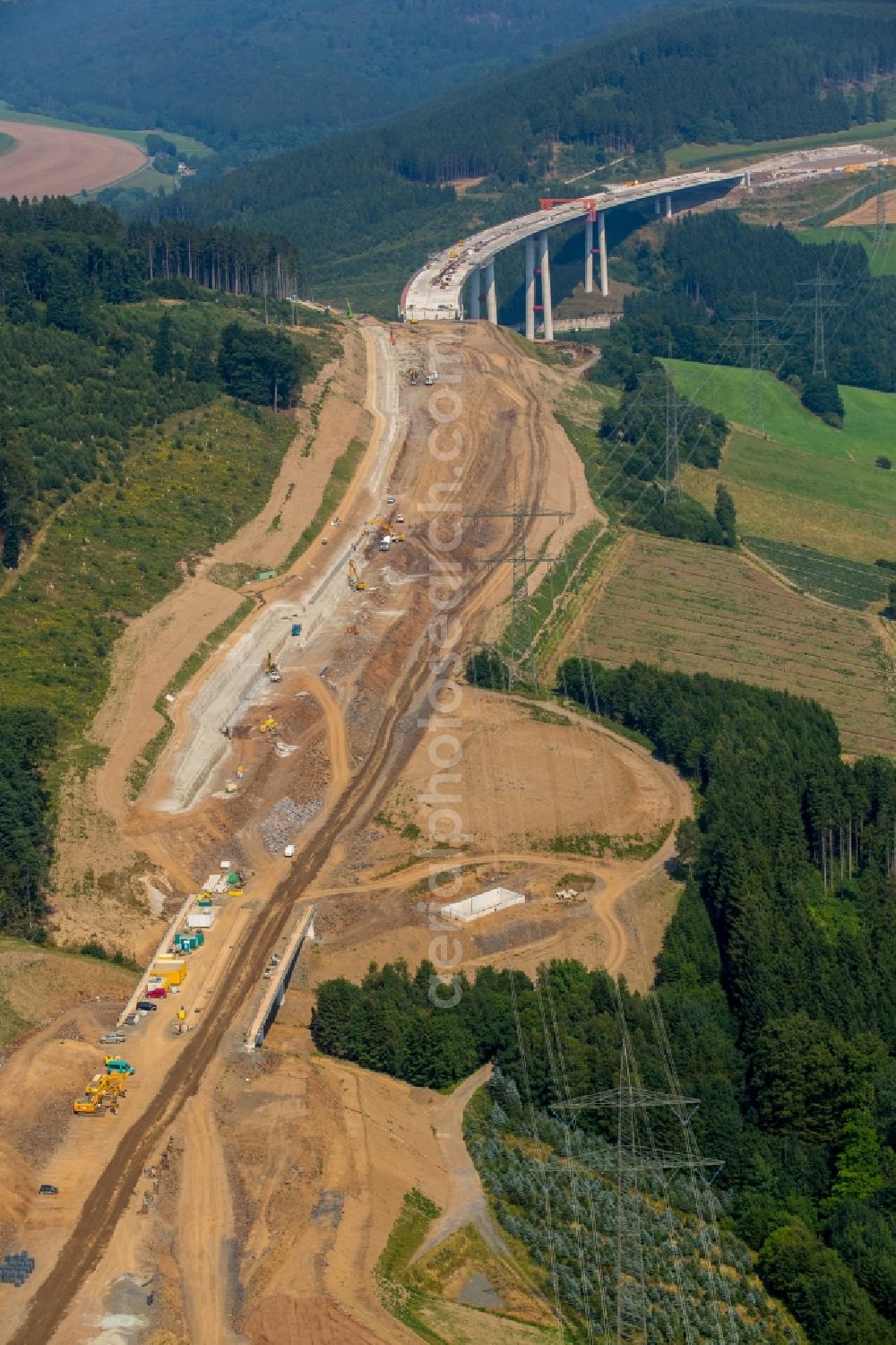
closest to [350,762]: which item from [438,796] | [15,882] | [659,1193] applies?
[438,796]

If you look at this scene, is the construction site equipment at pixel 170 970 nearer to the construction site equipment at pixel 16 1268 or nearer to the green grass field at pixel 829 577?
the construction site equipment at pixel 16 1268

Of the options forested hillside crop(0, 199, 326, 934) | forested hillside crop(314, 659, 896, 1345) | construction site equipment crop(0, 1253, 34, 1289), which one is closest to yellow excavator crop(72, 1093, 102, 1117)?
construction site equipment crop(0, 1253, 34, 1289)

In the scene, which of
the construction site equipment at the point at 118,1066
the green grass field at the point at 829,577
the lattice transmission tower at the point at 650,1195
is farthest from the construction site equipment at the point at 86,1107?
the green grass field at the point at 829,577

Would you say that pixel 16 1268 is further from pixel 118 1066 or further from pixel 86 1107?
pixel 118 1066

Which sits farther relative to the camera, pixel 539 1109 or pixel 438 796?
pixel 438 796

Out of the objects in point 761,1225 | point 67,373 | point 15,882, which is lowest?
point 761,1225

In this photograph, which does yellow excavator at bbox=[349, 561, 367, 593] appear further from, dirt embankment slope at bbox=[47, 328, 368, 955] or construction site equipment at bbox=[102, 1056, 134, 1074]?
construction site equipment at bbox=[102, 1056, 134, 1074]

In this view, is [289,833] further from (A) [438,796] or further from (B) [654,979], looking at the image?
(B) [654,979]

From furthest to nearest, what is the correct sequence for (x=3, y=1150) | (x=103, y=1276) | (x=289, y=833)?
(x=289, y=833)
(x=3, y=1150)
(x=103, y=1276)
